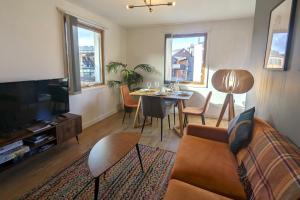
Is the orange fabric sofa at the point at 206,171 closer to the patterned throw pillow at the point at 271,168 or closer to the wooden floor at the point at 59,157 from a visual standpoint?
the patterned throw pillow at the point at 271,168

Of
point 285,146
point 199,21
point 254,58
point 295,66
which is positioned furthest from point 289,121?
point 199,21

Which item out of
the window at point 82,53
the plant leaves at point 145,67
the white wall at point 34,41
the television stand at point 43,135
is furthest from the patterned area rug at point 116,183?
the plant leaves at point 145,67

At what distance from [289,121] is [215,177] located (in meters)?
0.75

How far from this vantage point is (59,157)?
2.48 meters

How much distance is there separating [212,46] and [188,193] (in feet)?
12.4

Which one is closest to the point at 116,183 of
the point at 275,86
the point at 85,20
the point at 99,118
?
the point at 275,86

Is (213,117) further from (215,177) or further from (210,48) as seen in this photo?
(215,177)

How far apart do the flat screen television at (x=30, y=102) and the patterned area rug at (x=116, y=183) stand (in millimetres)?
796

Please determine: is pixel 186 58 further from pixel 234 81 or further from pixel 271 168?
pixel 271 168

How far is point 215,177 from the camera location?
4.59 ft

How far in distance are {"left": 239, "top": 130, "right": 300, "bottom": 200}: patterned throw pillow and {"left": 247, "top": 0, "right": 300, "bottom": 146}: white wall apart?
187mm

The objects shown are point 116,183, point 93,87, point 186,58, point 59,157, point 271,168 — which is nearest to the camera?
point 271,168

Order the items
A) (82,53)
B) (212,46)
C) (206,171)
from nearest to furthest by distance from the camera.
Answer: (206,171) → (82,53) → (212,46)

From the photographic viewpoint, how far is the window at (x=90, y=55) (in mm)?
3568
